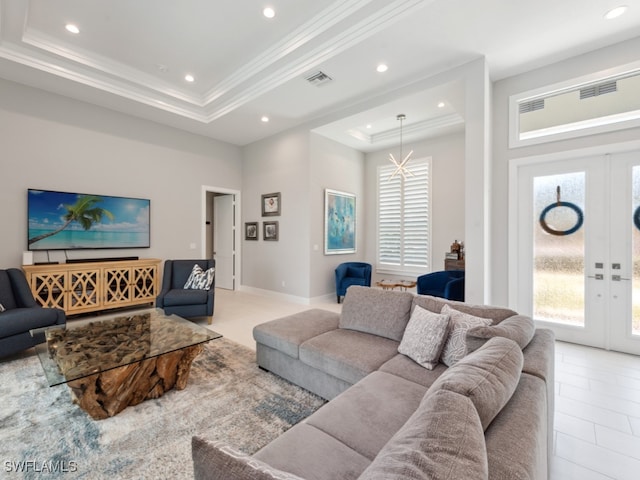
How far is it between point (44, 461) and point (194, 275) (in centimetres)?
308

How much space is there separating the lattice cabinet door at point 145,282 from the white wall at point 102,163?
21.3 inches

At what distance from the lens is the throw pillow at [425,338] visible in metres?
2.01

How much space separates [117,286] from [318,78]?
4371 mm

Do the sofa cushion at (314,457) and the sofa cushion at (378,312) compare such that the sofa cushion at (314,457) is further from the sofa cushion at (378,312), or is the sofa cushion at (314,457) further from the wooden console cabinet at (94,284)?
the wooden console cabinet at (94,284)

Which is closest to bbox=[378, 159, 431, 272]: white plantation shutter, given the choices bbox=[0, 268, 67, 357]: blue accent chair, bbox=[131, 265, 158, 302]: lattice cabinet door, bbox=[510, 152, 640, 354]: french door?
bbox=[510, 152, 640, 354]: french door

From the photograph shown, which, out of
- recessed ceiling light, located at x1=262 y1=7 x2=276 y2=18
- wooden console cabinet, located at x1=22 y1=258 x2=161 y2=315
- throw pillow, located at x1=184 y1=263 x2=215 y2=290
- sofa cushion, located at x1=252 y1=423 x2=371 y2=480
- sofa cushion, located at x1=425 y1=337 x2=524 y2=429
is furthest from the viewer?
throw pillow, located at x1=184 y1=263 x2=215 y2=290

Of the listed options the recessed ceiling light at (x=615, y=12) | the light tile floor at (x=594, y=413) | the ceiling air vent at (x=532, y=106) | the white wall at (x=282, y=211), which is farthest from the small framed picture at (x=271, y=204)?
the recessed ceiling light at (x=615, y=12)

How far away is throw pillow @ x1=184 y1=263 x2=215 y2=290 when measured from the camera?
4559 mm

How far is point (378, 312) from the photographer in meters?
2.61

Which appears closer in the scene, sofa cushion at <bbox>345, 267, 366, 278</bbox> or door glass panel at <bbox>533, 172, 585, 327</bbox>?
door glass panel at <bbox>533, 172, 585, 327</bbox>

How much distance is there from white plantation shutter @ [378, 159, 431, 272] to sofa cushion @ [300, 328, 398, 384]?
3856 mm

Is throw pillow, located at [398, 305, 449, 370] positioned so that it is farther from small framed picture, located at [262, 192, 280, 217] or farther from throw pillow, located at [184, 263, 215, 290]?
small framed picture, located at [262, 192, 280, 217]

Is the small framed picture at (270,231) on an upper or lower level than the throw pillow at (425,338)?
upper

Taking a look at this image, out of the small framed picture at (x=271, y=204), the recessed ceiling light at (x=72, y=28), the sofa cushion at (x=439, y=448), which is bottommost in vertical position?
the sofa cushion at (x=439, y=448)
